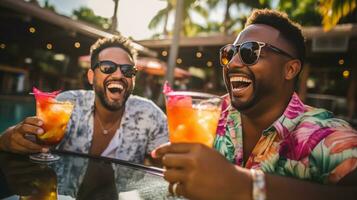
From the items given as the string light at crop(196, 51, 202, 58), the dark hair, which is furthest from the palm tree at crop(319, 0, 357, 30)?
the string light at crop(196, 51, 202, 58)

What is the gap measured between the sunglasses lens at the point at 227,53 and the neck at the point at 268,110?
0.27 m

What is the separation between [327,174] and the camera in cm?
124

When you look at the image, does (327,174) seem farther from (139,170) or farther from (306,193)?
(139,170)

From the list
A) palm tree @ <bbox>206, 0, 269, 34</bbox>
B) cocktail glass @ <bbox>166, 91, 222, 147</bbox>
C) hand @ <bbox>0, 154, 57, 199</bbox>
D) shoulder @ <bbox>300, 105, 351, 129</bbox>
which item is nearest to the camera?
cocktail glass @ <bbox>166, 91, 222, 147</bbox>

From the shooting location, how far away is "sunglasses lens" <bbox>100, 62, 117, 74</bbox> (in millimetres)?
2689

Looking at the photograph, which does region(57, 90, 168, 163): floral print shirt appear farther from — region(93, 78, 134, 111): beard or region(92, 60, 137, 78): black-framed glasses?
region(92, 60, 137, 78): black-framed glasses

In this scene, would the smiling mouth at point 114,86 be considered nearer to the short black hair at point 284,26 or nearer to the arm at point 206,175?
the short black hair at point 284,26

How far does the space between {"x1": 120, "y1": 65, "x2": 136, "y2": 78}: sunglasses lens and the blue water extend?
590 cm

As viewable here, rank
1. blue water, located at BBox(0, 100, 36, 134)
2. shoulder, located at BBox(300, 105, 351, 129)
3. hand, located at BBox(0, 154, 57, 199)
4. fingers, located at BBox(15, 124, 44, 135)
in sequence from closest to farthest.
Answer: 1. shoulder, located at BBox(300, 105, 351, 129)
2. hand, located at BBox(0, 154, 57, 199)
3. fingers, located at BBox(15, 124, 44, 135)
4. blue water, located at BBox(0, 100, 36, 134)

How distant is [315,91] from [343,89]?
4.01 feet

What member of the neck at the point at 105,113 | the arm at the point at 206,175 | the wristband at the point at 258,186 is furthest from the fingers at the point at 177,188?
the neck at the point at 105,113

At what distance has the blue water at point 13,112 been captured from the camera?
8.19 meters

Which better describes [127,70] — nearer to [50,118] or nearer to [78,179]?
[50,118]

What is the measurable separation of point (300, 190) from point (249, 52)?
2.40 ft
